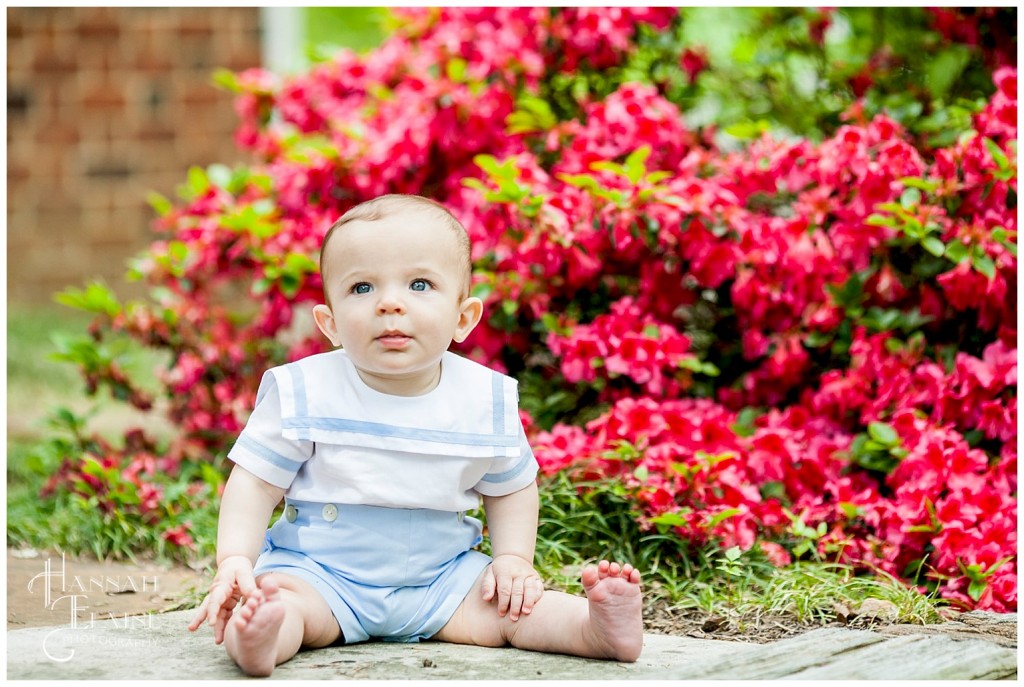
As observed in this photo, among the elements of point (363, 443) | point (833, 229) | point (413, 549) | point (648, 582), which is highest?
point (833, 229)

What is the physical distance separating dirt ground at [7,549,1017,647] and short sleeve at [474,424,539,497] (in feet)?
1.59

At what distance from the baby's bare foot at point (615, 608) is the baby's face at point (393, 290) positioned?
0.47m

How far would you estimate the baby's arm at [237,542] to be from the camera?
1.81 m

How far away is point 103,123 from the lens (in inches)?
275

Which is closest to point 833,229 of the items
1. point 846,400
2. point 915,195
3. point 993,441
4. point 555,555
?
point 915,195

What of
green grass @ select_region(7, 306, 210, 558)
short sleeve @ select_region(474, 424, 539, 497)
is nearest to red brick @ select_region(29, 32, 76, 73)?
green grass @ select_region(7, 306, 210, 558)

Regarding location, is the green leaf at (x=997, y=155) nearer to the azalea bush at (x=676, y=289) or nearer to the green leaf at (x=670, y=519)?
the azalea bush at (x=676, y=289)

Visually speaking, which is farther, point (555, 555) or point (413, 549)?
point (555, 555)

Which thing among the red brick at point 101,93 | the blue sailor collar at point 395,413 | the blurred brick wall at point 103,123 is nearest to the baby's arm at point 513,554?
the blue sailor collar at point 395,413

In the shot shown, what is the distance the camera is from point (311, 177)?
352cm

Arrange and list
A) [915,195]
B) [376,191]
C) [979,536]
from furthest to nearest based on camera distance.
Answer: [376,191] → [915,195] → [979,536]

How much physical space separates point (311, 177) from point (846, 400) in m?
1.68

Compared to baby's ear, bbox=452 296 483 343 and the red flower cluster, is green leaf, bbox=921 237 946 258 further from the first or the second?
baby's ear, bbox=452 296 483 343

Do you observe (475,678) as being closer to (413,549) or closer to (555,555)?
(413,549)
